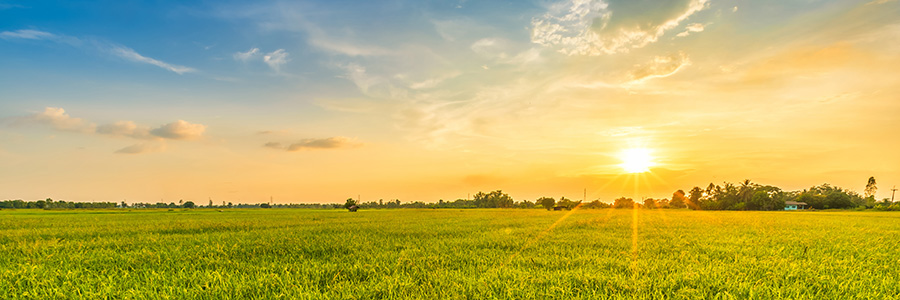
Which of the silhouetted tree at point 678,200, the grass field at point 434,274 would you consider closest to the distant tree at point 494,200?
the silhouetted tree at point 678,200

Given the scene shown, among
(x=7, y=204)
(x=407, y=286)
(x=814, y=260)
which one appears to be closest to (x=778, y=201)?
(x=814, y=260)

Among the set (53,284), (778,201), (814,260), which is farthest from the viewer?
(778,201)

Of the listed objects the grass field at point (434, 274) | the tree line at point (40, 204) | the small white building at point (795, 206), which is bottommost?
the tree line at point (40, 204)

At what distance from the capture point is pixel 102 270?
534 cm

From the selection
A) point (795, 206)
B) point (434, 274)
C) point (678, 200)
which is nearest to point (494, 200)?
point (678, 200)

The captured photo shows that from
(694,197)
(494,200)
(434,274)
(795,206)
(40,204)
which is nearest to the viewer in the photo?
(434,274)

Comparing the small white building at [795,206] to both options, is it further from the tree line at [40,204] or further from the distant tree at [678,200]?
the tree line at [40,204]

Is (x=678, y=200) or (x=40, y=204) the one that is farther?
(x=40, y=204)

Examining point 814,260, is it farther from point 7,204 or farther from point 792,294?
point 7,204

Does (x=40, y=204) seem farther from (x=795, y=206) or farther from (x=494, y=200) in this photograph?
(x=795, y=206)

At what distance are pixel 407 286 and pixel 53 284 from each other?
4.43 meters

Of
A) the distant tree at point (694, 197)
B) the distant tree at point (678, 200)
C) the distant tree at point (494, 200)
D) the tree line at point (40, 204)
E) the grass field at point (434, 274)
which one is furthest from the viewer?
the distant tree at point (494, 200)

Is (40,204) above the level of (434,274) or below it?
below

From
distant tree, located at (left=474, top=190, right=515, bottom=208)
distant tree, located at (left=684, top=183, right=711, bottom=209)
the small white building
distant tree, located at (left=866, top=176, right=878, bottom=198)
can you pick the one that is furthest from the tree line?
distant tree, located at (left=866, top=176, right=878, bottom=198)
